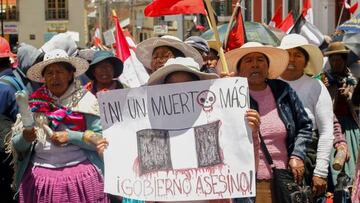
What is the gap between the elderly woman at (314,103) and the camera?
584 centimetres

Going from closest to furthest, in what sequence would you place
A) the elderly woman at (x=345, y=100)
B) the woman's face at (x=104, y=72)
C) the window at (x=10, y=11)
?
1. the elderly woman at (x=345, y=100)
2. the woman's face at (x=104, y=72)
3. the window at (x=10, y=11)

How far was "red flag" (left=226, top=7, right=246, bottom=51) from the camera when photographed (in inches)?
255

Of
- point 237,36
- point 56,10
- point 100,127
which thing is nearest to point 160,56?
point 100,127

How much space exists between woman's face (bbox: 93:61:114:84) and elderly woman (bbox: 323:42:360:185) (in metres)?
2.03

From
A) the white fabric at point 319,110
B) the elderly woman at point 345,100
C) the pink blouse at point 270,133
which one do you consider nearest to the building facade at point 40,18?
the elderly woman at point 345,100

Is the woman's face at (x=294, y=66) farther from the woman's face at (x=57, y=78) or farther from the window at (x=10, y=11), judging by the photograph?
the window at (x=10, y=11)

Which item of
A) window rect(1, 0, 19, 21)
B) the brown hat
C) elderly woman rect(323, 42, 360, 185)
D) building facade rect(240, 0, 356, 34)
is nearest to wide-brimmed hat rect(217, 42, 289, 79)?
elderly woman rect(323, 42, 360, 185)

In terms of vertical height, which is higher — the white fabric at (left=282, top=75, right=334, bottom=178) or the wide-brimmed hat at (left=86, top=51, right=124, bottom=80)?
the wide-brimmed hat at (left=86, top=51, right=124, bottom=80)

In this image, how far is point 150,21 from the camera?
202ft

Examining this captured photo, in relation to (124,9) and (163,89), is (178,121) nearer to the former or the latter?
(163,89)

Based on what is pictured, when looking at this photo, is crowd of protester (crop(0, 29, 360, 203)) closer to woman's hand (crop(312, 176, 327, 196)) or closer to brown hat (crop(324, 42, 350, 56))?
woman's hand (crop(312, 176, 327, 196))

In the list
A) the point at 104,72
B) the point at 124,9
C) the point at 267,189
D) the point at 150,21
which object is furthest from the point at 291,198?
the point at 124,9

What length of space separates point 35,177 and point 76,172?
27 cm

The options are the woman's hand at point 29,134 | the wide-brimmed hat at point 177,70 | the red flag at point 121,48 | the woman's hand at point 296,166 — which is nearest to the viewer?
the wide-brimmed hat at point 177,70
